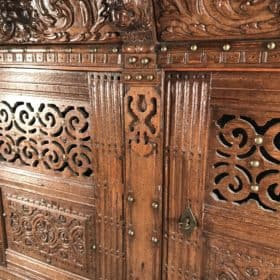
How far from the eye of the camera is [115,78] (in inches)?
33.8

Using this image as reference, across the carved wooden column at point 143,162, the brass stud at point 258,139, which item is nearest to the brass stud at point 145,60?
the carved wooden column at point 143,162

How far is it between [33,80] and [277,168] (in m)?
0.76

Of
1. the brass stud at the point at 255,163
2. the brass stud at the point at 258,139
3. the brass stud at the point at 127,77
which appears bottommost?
the brass stud at the point at 255,163

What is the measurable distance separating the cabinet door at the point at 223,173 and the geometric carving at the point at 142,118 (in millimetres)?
36

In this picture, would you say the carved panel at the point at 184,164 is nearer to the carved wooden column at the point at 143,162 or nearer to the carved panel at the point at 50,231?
the carved wooden column at the point at 143,162

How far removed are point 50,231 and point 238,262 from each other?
67 centimetres

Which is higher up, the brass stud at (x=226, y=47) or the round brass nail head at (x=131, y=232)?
the brass stud at (x=226, y=47)

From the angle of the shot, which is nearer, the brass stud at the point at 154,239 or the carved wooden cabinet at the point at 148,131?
the carved wooden cabinet at the point at 148,131

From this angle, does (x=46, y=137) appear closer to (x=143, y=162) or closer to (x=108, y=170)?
(x=108, y=170)

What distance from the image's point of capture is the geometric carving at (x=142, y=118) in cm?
81

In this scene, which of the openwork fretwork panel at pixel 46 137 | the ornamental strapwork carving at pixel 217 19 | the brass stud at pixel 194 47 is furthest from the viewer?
the openwork fretwork panel at pixel 46 137

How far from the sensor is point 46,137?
1.02 metres

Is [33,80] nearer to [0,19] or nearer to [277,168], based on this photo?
[0,19]

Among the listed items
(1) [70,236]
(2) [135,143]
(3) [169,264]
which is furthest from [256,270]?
(1) [70,236]
